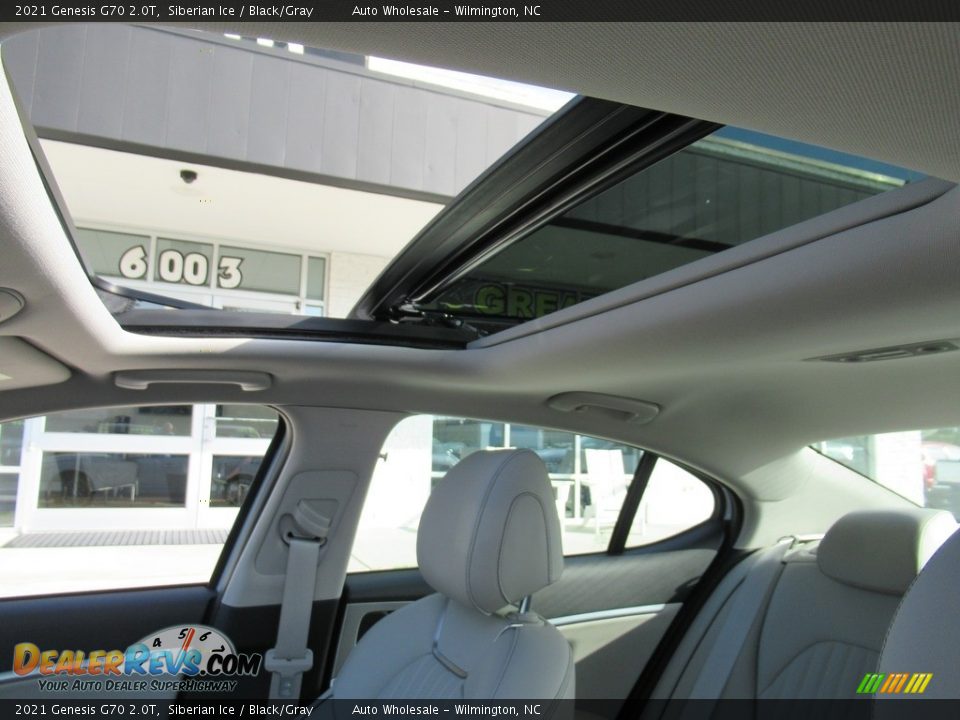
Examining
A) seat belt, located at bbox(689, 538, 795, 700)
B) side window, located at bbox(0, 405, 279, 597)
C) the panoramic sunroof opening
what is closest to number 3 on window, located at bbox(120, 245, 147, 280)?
the panoramic sunroof opening

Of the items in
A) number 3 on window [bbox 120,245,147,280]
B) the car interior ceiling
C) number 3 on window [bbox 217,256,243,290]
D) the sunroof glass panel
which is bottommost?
the car interior ceiling

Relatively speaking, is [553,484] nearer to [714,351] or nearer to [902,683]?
[714,351]

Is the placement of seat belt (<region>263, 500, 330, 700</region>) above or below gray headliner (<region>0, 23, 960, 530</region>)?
below

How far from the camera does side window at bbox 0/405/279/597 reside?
8.70ft

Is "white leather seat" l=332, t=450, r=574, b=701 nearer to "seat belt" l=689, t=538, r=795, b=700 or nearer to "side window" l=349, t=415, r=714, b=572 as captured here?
"side window" l=349, t=415, r=714, b=572

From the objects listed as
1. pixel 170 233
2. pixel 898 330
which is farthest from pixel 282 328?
pixel 170 233

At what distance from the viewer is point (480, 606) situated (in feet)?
6.81

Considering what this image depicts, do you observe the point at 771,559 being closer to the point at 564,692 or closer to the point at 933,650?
the point at 564,692

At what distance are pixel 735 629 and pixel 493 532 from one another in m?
1.32

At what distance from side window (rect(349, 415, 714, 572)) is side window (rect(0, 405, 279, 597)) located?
549 mm

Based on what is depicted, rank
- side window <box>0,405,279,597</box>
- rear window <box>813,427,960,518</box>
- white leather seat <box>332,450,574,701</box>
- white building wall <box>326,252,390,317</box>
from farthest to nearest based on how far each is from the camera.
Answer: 1. white building wall <box>326,252,390,317</box>
2. rear window <box>813,427,960,518</box>
3. side window <box>0,405,279,597</box>
4. white leather seat <box>332,450,574,701</box>

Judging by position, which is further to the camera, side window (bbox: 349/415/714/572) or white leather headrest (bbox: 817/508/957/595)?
side window (bbox: 349/415/714/572)
